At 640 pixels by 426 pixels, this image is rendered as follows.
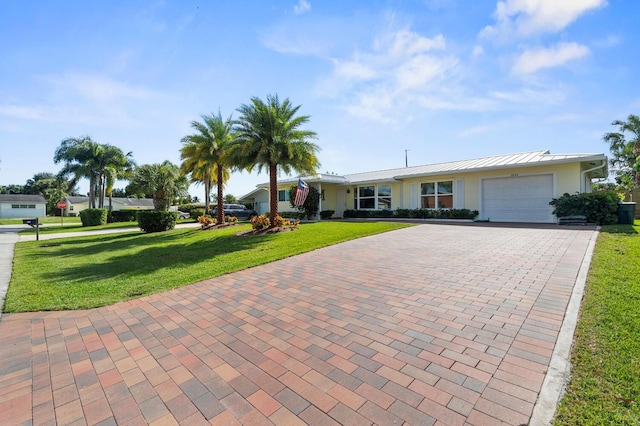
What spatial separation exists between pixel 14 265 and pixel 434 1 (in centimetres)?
1341

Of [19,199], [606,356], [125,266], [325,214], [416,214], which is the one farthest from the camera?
[19,199]

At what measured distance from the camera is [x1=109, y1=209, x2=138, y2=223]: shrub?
2705 cm

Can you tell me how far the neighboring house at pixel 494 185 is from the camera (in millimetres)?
13766

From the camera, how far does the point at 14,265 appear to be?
8266mm

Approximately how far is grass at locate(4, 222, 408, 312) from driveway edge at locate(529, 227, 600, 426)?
5.54m

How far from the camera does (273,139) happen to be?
41.0ft

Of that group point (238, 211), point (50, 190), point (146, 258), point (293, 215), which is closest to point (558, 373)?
point (146, 258)

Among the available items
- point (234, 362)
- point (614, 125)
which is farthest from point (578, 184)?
point (614, 125)

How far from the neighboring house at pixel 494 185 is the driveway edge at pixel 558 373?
1238cm

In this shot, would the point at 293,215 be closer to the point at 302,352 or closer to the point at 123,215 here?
the point at 123,215

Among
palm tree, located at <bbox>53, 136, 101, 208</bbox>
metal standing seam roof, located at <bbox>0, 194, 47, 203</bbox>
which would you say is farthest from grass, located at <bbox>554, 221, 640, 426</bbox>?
metal standing seam roof, located at <bbox>0, 194, 47, 203</bbox>

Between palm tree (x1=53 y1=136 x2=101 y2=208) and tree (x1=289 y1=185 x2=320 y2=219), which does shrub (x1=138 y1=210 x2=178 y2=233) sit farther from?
palm tree (x1=53 y1=136 x2=101 y2=208)

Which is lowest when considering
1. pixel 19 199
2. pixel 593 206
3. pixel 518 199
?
pixel 593 206

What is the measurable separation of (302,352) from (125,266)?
6702 millimetres
